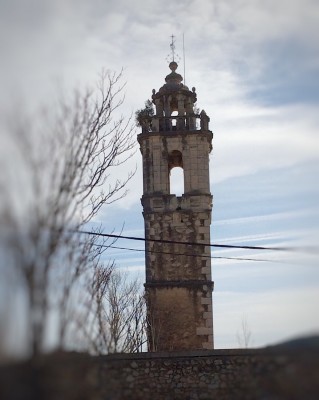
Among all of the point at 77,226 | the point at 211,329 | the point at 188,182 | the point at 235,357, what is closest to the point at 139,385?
the point at 235,357

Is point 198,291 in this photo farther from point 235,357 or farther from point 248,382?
point 248,382

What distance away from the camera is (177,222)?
850 inches

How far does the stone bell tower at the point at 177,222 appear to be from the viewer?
20.8 meters

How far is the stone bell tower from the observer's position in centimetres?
2078

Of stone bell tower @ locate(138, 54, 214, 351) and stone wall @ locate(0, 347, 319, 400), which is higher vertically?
stone bell tower @ locate(138, 54, 214, 351)

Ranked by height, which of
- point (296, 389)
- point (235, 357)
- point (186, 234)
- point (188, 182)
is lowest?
point (296, 389)

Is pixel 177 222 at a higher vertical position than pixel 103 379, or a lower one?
higher

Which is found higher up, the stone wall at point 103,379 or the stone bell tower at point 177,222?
the stone bell tower at point 177,222

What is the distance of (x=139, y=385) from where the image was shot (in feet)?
41.8

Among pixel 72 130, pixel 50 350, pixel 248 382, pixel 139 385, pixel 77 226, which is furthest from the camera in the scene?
pixel 139 385

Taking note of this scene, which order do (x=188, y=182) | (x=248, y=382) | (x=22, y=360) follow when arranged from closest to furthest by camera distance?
(x=22, y=360) < (x=248, y=382) < (x=188, y=182)

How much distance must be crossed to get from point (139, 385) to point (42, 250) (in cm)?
674

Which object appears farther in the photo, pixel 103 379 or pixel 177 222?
pixel 177 222

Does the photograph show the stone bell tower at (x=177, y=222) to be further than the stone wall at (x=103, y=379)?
Yes
